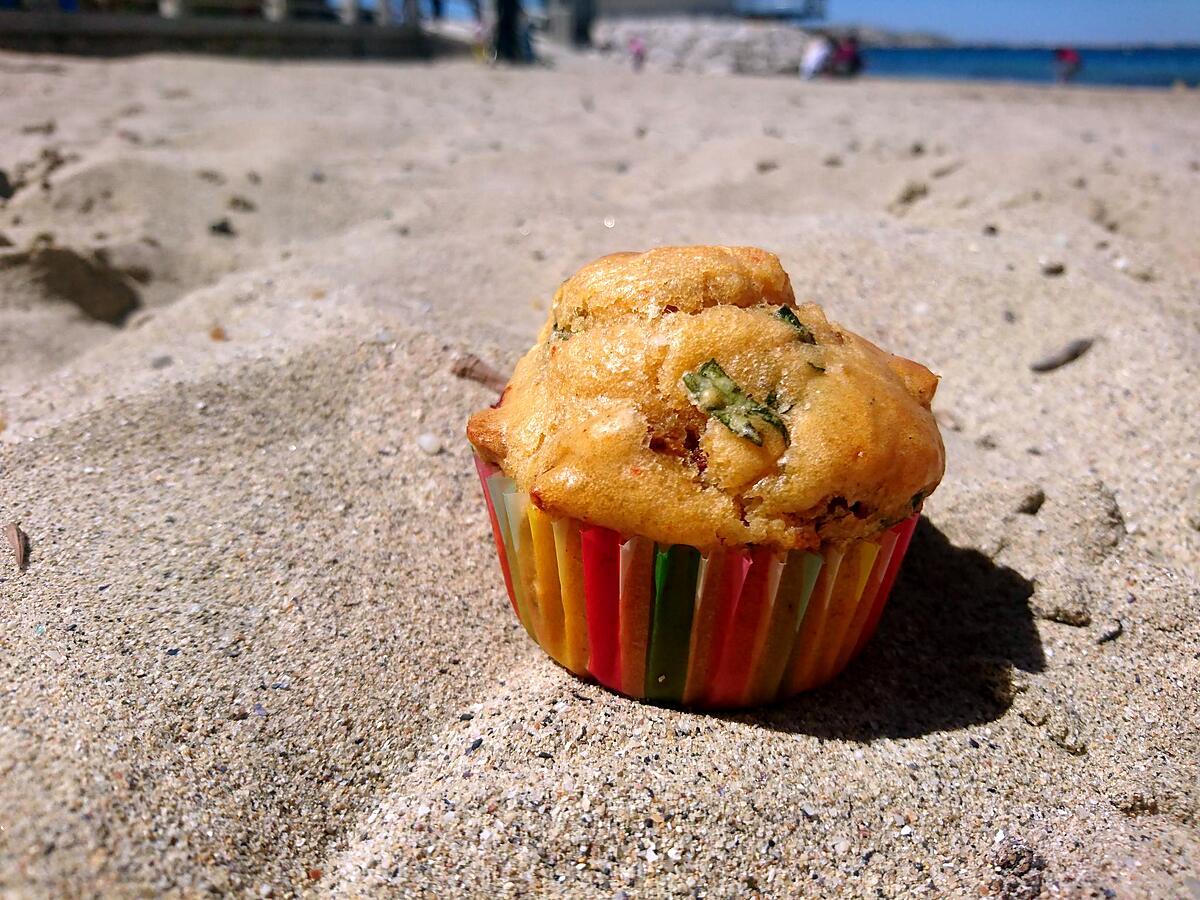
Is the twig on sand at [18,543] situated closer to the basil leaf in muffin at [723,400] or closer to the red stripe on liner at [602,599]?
the red stripe on liner at [602,599]

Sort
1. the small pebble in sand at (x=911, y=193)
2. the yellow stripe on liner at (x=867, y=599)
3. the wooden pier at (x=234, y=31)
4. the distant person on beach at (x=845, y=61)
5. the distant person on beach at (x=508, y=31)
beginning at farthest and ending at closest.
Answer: the distant person on beach at (x=845, y=61)
the distant person on beach at (x=508, y=31)
the wooden pier at (x=234, y=31)
the small pebble in sand at (x=911, y=193)
the yellow stripe on liner at (x=867, y=599)

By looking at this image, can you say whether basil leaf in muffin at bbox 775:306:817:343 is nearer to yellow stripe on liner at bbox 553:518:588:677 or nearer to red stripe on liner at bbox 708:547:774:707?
red stripe on liner at bbox 708:547:774:707

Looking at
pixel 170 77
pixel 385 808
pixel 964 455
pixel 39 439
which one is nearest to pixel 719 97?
pixel 170 77

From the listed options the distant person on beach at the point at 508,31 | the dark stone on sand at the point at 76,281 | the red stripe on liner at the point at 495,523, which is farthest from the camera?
the distant person on beach at the point at 508,31

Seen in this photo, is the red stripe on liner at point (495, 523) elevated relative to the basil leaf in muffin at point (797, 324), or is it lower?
lower

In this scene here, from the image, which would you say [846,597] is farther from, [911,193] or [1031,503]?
[911,193]

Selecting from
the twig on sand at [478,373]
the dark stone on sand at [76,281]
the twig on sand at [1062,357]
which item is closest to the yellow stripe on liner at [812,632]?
the twig on sand at [478,373]

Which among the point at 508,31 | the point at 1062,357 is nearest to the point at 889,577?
the point at 1062,357
